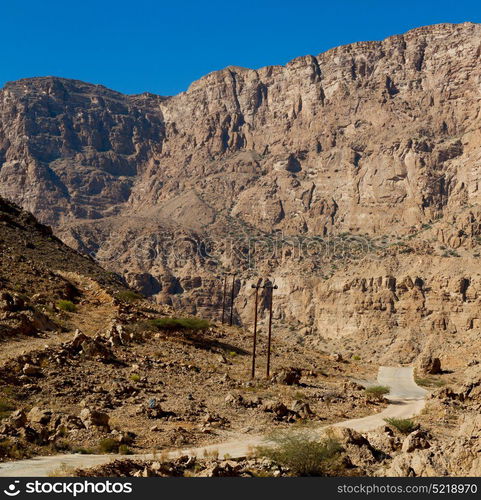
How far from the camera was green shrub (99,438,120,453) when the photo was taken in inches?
693

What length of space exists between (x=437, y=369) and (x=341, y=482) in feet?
119

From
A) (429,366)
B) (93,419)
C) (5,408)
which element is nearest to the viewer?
(93,419)

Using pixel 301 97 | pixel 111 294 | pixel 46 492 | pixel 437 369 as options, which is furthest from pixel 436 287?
pixel 301 97

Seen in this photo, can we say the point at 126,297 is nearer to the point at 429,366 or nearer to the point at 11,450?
the point at 429,366

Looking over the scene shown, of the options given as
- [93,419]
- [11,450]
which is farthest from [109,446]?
[11,450]

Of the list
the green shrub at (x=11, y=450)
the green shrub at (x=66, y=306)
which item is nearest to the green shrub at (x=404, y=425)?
the green shrub at (x=11, y=450)

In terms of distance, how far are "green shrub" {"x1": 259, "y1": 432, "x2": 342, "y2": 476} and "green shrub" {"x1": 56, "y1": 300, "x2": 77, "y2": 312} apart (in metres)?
25.6

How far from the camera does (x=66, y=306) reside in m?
40.0

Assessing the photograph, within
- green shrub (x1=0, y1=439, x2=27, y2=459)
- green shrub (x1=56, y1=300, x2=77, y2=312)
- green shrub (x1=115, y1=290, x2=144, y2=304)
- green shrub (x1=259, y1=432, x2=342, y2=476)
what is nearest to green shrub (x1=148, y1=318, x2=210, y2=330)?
green shrub (x1=56, y1=300, x2=77, y2=312)

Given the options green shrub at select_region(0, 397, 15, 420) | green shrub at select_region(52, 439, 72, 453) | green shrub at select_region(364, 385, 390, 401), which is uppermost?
green shrub at select_region(0, 397, 15, 420)

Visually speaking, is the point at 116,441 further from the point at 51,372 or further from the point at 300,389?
the point at 300,389

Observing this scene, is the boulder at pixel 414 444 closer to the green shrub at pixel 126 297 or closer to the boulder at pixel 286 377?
the boulder at pixel 286 377

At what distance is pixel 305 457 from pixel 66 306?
2738cm

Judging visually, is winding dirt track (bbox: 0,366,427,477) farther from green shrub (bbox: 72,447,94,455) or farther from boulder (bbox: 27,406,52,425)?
boulder (bbox: 27,406,52,425)
